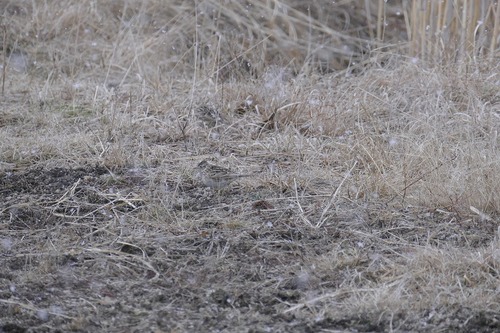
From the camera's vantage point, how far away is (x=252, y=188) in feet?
12.2

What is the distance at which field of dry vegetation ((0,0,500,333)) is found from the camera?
8.86 ft

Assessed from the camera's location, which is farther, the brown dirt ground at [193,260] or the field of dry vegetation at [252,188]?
the field of dry vegetation at [252,188]

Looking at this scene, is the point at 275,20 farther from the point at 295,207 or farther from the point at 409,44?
the point at 295,207

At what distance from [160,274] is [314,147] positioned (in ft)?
4.77

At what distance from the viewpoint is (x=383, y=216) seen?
3379mm

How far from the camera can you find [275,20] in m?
7.30

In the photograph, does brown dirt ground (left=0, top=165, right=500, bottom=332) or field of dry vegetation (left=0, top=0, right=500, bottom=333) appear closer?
brown dirt ground (left=0, top=165, right=500, bottom=332)

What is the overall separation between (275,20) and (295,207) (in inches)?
161

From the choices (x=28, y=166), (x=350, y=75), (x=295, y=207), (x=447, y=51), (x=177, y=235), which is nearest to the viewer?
(x=177, y=235)

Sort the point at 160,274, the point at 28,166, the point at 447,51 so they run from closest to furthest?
the point at 160,274 → the point at 28,166 → the point at 447,51

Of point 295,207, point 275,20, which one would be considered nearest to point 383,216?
point 295,207

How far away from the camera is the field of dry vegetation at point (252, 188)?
106 inches

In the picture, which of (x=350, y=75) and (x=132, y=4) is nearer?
(x=350, y=75)

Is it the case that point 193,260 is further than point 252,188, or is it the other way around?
point 252,188
